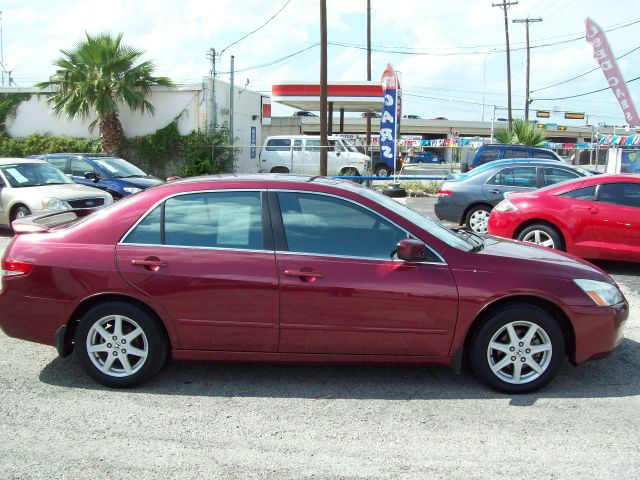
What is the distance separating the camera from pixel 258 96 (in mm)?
28672

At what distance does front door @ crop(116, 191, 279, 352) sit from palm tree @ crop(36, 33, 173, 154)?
18320 millimetres

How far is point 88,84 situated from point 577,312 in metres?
20.2

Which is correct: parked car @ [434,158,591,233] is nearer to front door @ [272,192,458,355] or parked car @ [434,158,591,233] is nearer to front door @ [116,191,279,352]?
front door @ [272,192,458,355]

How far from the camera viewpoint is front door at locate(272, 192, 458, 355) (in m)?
4.37

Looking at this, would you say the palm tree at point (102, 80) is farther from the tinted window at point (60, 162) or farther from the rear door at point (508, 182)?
the rear door at point (508, 182)

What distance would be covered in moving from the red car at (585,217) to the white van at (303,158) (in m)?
15.1

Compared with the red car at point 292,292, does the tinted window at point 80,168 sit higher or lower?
higher

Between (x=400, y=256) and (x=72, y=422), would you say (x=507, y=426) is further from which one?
(x=72, y=422)

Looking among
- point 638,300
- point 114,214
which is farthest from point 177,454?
point 638,300

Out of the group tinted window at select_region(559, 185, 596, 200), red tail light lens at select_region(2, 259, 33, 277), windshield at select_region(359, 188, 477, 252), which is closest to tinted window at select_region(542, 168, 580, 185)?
tinted window at select_region(559, 185, 596, 200)

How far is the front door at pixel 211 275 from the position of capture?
442 centimetres

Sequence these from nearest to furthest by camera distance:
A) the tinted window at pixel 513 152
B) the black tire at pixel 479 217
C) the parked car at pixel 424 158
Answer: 1. the black tire at pixel 479 217
2. the tinted window at pixel 513 152
3. the parked car at pixel 424 158

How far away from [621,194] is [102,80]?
58.0 ft

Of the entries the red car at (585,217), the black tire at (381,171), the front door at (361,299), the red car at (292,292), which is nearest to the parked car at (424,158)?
the black tire at (381,171)
